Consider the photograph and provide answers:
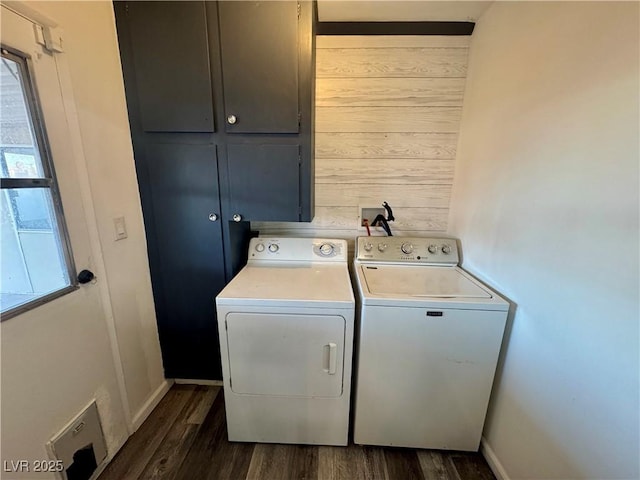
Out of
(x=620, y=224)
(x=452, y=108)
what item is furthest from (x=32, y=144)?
(x=452, y=108)

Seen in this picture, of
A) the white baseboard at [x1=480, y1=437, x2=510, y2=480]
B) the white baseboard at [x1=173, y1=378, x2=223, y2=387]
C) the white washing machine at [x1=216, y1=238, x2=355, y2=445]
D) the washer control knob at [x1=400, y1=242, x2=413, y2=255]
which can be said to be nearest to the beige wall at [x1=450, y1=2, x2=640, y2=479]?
the white baseboard at [x1=480, y1=437, x2=510, y2=480]

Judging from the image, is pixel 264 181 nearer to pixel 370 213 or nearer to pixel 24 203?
pixel 370 213

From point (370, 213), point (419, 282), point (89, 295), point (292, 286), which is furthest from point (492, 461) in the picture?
point (89, 295)

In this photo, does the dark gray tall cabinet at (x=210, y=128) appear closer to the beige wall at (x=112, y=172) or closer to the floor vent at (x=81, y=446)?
the beige wall at (x=112, y=172)

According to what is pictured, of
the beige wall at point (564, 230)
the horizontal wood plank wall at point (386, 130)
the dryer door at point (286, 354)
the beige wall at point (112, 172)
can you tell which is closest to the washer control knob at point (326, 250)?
the horizontal wood plank wall at point (386, 130)

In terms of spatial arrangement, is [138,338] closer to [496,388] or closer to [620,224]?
[496,388]

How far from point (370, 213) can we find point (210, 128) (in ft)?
3.89

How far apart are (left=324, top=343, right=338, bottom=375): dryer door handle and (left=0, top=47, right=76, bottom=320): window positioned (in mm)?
1189

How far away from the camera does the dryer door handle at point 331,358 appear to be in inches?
52.9

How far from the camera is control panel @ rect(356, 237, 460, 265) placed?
5.99 ft

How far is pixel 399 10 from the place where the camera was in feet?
5.20

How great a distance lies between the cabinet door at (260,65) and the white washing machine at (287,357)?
2.87ft

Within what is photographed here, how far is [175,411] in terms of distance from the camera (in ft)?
5.65

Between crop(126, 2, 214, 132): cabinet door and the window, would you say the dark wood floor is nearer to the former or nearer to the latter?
the window
